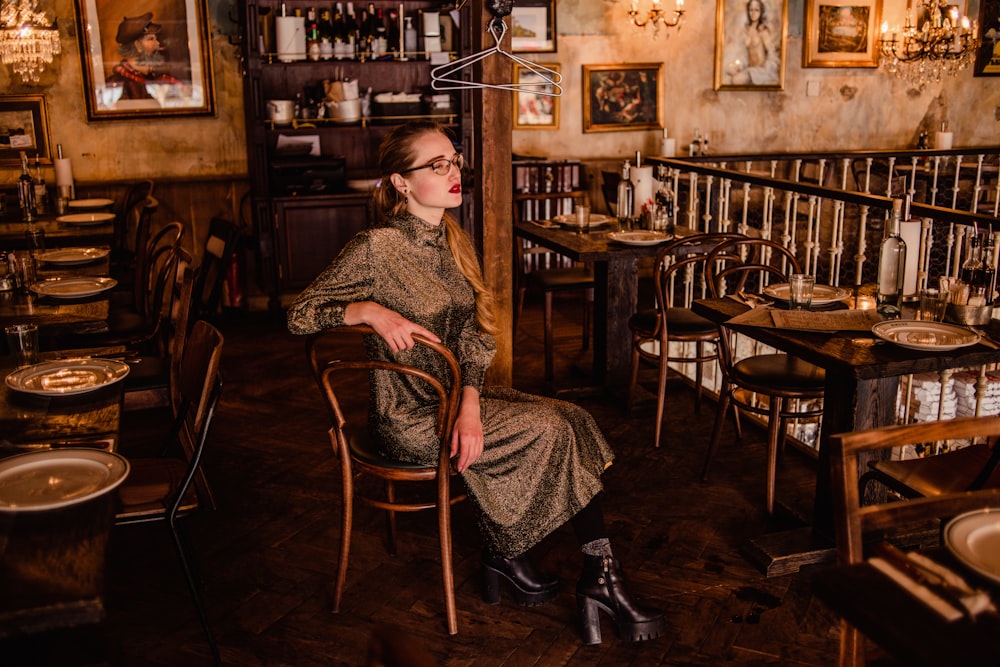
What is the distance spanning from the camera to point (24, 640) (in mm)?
1951

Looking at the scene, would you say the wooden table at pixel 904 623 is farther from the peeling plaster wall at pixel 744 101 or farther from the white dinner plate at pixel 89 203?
the peeling plaster wall at pixel 744 101

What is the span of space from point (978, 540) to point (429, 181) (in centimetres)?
165

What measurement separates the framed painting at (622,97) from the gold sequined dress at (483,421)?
210 inches

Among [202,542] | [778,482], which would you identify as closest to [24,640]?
[202,542]

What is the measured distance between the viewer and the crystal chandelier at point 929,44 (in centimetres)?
741

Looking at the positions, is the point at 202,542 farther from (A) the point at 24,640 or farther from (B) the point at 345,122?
(B) the point at 345,122

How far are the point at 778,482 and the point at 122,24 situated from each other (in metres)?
5.25

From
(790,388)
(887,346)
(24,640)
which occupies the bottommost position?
(24,640)

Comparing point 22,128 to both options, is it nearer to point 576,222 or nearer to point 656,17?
point 576,222

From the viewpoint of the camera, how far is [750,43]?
789 cm

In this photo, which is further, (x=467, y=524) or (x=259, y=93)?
(x=259, y=93)

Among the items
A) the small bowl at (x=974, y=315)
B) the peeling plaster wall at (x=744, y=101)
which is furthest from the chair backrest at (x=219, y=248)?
the peeling plaster wall at (x=744, y=101)

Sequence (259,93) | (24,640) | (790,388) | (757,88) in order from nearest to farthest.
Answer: (24,640), (790,388), (259,93), (757,88)

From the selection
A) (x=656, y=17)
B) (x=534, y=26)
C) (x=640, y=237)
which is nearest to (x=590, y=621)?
(x=640, y=237)
